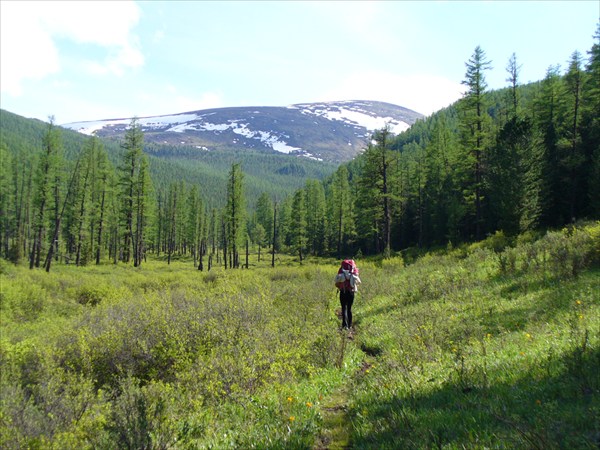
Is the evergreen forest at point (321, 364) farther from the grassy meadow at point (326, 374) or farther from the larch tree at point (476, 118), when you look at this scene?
the larch tree at point (476, 118)

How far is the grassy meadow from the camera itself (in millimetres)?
3568

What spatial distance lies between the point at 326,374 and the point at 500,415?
328cm

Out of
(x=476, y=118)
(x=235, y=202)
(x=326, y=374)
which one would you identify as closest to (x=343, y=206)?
(x=235, y=202)

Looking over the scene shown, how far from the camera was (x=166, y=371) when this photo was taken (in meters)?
7.18

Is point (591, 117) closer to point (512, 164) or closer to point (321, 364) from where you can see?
point (512, 164)

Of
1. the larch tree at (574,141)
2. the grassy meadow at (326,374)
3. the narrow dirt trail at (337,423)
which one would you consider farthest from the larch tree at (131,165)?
the larch tree at (574,141)

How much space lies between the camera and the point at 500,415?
3305 millimetres

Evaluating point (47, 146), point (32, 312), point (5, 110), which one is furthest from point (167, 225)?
point (5, 110)

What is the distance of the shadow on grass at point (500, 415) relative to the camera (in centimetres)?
281

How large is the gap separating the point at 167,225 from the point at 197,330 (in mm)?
67894

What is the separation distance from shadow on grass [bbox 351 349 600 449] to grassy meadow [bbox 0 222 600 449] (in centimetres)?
2

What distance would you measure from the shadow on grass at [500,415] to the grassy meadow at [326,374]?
0.02 meters

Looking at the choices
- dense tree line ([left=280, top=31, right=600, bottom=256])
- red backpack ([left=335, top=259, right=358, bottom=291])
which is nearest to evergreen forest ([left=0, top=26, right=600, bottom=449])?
red backpack ([left=335, top=259, right=358, bottom=291])

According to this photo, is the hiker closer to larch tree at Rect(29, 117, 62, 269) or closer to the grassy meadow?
the grassy meadow
